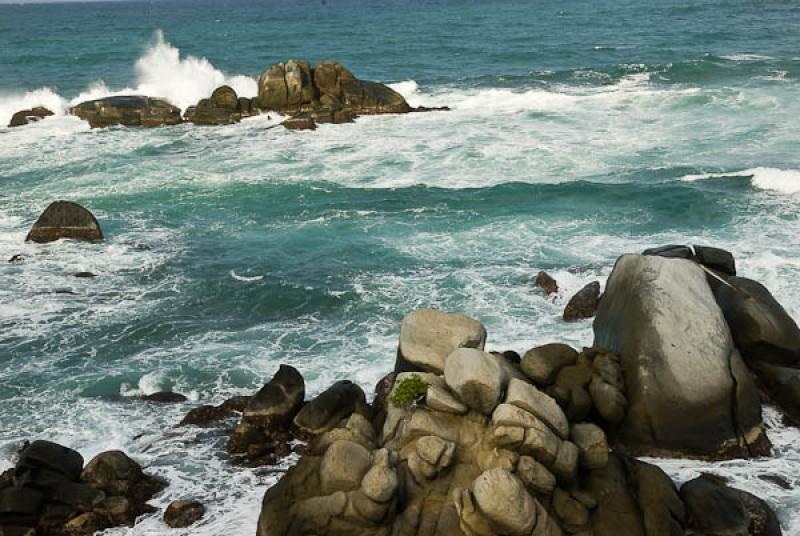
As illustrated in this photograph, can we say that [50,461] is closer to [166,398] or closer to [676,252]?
[166,398]

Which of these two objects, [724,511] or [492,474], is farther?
[724,511]

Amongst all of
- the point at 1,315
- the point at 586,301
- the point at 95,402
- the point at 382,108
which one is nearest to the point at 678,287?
the point at 586,301

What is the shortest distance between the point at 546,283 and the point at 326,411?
442 inches

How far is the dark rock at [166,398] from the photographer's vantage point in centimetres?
2223

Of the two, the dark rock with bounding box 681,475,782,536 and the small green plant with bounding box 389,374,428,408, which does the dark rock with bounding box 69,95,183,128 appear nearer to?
the small green plant with bounding box 389,374,428,408

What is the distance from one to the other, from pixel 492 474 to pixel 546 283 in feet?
48.2

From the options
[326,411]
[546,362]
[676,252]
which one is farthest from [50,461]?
[676,252]

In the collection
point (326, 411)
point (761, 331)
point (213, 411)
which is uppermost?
point (761, 331)

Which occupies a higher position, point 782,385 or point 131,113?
point 131,113

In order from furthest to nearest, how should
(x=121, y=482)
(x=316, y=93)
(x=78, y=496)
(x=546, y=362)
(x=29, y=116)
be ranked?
1. (x=29, y=116)
2. (x=316, y=93)
3. (x=546, y=362)
4. (x=121, y=482)
5. (x=78, y=496)

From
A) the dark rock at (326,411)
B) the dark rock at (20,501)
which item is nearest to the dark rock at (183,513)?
the dark rock at (20,501)

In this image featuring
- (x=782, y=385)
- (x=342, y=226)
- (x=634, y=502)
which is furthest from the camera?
(x=342, y=226)

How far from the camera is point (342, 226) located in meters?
36.8

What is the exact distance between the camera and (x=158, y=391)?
22875mm
